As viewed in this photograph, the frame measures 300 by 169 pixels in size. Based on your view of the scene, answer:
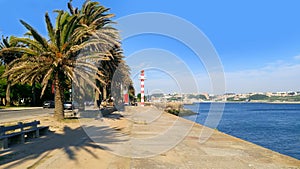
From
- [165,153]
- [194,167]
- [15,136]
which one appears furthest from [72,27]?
[194,167]

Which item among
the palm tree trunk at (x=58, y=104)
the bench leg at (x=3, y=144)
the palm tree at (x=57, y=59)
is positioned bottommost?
the bench leg at (x=3, y=144)

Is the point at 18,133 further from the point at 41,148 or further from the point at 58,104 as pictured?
the point at 58,104

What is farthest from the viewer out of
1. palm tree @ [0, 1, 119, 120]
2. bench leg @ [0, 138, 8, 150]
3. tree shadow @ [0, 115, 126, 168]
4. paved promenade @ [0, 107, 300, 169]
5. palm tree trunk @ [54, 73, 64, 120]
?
palm tree trunk @ [54, 73, 64, 120]

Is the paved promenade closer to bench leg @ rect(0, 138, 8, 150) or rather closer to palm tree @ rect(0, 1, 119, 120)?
bench leg @ rect(0, 138, 8, 150)

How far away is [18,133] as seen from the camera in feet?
32.8

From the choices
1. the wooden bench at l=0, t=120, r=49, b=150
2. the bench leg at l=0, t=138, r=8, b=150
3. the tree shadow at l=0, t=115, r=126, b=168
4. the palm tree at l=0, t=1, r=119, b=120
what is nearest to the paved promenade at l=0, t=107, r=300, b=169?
the tree shadow at l=0, t=115, r=126, b=168

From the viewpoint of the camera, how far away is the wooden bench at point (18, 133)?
8.97 meters

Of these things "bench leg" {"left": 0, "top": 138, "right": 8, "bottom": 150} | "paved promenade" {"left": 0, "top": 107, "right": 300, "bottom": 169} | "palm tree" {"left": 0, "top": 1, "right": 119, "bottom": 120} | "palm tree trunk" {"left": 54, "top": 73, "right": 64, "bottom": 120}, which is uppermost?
"palm tree" {"left": 0, "top": 1, "right": 119, "bottom": 120}

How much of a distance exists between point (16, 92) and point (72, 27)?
3709 centimetres

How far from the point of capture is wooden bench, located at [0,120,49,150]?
8969 millimetres

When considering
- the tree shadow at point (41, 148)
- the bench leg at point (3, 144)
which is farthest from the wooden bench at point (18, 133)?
the tree shadow at point (41, 148)

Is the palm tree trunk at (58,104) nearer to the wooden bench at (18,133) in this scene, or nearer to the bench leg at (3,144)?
the wooden bench at (18,133)

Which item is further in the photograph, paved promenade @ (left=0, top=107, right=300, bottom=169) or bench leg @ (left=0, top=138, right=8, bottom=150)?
bench leg @ (left=0, top=138, right=8, bottom=150)

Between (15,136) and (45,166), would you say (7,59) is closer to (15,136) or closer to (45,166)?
(15,136)
